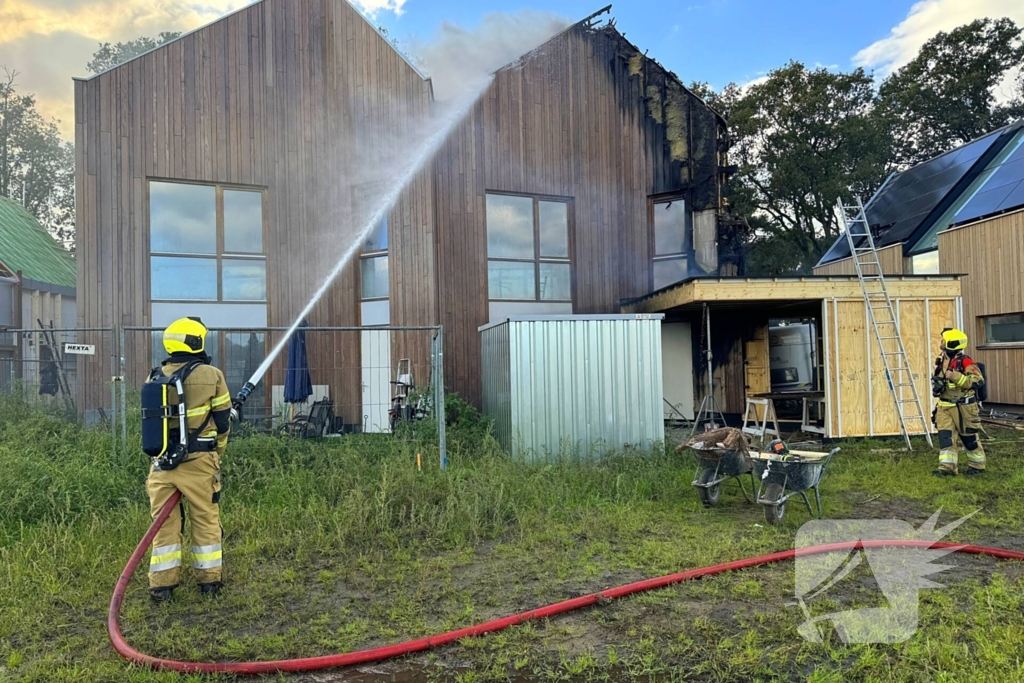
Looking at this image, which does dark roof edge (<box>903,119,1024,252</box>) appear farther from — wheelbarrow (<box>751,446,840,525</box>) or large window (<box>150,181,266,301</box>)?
large window (<box>150,181,266,301</box>)

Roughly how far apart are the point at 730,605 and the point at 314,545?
3.48 metres

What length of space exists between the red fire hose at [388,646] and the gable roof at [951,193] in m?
13.8

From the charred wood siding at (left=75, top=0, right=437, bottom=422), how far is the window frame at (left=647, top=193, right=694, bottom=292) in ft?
15.9

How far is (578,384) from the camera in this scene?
28.4 feet

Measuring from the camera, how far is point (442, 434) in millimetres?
7121

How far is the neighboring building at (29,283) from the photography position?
1376cm

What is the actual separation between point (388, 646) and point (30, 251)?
18482 mm

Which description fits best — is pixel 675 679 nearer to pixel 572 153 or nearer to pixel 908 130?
pixel 572 153

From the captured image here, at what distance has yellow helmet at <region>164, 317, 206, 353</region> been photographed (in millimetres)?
4504

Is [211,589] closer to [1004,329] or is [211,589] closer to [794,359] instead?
[794,359]

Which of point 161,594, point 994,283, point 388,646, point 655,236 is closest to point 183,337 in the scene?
point 161,594

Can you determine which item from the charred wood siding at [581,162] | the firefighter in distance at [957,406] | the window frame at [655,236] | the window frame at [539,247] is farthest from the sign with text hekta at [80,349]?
the firefighter in distance at [957,406]

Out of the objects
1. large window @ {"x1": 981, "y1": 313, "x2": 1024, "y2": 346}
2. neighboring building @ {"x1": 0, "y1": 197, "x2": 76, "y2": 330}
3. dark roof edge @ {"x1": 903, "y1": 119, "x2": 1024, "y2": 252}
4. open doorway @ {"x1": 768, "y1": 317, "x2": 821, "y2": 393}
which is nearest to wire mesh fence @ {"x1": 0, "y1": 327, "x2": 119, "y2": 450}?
neighboring building @ {"x1": 0, "y1": 197, "x2": 76, "y2": 330}

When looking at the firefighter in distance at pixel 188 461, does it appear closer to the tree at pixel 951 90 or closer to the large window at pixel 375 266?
the large window at pixel 375 266
